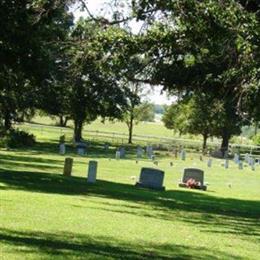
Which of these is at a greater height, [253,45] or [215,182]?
[253,45]

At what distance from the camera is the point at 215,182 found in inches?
1559

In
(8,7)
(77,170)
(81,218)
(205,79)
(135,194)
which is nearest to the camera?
(81,218)

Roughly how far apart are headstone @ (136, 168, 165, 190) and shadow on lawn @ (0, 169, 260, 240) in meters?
0.55

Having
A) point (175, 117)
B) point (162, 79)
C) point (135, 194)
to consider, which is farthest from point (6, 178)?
point (175, 117)

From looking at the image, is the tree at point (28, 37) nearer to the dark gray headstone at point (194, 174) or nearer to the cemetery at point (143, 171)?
the cemetery at point (143, 171)

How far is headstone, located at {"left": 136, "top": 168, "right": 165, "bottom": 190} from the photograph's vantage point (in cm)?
3003

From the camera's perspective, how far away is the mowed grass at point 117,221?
11977mm

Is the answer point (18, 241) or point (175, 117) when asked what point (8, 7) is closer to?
point (18, 241)

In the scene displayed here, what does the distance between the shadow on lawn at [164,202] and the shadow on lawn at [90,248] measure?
420cm

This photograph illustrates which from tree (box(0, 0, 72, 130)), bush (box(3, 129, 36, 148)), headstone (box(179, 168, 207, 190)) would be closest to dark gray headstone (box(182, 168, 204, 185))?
headstone (box(179, 168, 207, 190))

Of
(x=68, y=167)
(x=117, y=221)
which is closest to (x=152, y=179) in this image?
(x=68, y=167)

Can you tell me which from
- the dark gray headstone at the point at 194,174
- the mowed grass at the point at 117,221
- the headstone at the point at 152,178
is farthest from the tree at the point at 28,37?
the dark gray headstone at the point at 194,174

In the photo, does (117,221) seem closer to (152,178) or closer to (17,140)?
(152,178)

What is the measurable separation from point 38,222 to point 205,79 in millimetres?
10227
